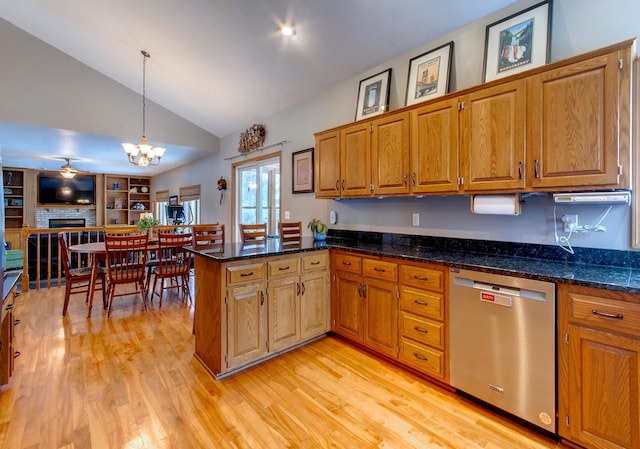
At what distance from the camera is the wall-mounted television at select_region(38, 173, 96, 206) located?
8.16 meters

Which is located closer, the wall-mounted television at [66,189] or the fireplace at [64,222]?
the wall-mounted television at [66,189]

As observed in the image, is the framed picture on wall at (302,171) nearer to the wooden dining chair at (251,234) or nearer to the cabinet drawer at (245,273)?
the wooden dining chair at (251,234)

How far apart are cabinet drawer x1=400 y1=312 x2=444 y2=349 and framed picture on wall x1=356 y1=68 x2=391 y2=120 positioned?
6.28 ft

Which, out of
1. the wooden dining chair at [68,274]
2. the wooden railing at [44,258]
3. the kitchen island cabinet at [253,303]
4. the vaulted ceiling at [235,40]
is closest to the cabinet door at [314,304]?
the kitchen island cabinet at [253,303]

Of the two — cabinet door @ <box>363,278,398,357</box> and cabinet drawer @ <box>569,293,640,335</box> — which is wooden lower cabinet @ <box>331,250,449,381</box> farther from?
cabinet drawer @ <box>569,293,640,335</box>

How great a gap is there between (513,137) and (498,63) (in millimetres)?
660

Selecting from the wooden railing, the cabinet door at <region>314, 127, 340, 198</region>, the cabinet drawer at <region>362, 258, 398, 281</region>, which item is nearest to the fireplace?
the wooden railing

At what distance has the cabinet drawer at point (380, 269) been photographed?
2.36 metres

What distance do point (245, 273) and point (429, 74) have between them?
2311 mm

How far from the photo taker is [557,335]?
5.20 ft

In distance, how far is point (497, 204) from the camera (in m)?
2.04

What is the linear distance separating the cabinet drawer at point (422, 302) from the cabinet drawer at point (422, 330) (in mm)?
50

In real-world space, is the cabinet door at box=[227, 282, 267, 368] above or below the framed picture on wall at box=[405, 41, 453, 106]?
below

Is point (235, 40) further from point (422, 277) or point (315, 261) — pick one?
point (422, 277)
